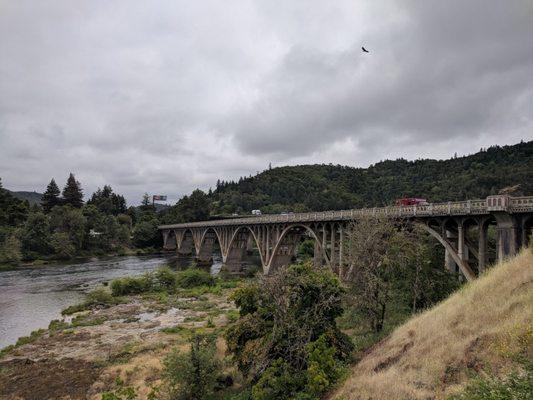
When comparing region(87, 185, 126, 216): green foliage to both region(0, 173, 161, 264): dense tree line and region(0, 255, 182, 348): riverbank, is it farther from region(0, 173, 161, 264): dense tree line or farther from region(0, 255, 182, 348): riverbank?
region(0, 255, 182, 348): riverbank

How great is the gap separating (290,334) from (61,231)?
4048 inches

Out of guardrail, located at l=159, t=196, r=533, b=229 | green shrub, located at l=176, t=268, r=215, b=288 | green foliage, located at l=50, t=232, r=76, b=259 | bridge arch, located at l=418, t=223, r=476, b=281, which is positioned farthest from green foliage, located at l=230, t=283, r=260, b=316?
green foliage, located at l=50, t=232, r=76, b=259

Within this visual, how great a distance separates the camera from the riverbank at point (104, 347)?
76.9 ft

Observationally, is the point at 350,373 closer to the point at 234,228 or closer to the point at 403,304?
the point at 403,304

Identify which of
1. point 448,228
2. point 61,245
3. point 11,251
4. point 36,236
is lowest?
point 11,251

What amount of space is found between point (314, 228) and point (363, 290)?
2576 centimetres

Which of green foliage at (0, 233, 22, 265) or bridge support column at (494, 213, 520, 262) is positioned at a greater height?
bridge support column at (494, 213, 520, 262)

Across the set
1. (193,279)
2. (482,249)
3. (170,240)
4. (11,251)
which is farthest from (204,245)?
(482,249)

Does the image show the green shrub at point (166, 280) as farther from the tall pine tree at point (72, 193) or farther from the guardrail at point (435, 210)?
the tall pine tree at point (72, 193)

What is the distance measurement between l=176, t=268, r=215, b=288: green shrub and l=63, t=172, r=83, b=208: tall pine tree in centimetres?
10007

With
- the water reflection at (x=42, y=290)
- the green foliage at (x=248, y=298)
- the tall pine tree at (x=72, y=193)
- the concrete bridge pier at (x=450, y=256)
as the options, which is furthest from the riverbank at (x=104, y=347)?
the tall pine tree at (x=72, y=193)

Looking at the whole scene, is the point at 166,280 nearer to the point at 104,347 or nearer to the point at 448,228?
the point at 104,347

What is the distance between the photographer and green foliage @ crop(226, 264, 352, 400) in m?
15.9

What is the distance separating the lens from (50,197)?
13825cm
